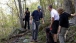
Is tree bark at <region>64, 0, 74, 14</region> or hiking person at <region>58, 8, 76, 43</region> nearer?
hiking person at <region>58, 8, 76, 43</region>

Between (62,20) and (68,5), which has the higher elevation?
(68,5)

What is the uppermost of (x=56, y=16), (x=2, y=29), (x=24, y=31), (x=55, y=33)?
Result: (x=56, y=16)

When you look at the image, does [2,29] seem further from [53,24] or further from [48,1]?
[53,24]

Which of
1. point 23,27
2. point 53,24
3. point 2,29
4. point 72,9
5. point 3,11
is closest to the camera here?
point 53,24

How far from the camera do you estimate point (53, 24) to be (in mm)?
8133

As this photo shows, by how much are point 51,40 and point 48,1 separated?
69.2 feet

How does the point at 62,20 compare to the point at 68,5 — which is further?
the point at 68,5

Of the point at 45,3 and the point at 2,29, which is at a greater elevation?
the point at 45,3

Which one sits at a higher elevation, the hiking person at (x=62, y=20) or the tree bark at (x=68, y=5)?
the tree bark at (x=68, y=5)

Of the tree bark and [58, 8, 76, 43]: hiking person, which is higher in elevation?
the tree bark

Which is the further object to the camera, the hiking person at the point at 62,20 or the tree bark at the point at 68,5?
the tree bark at the point at 68,5

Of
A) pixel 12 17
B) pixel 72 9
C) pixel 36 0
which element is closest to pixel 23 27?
pixel 72 9

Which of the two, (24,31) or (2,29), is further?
(2,29)

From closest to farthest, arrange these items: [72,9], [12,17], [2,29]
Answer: [72,9] → [2,29] → [12,17]
